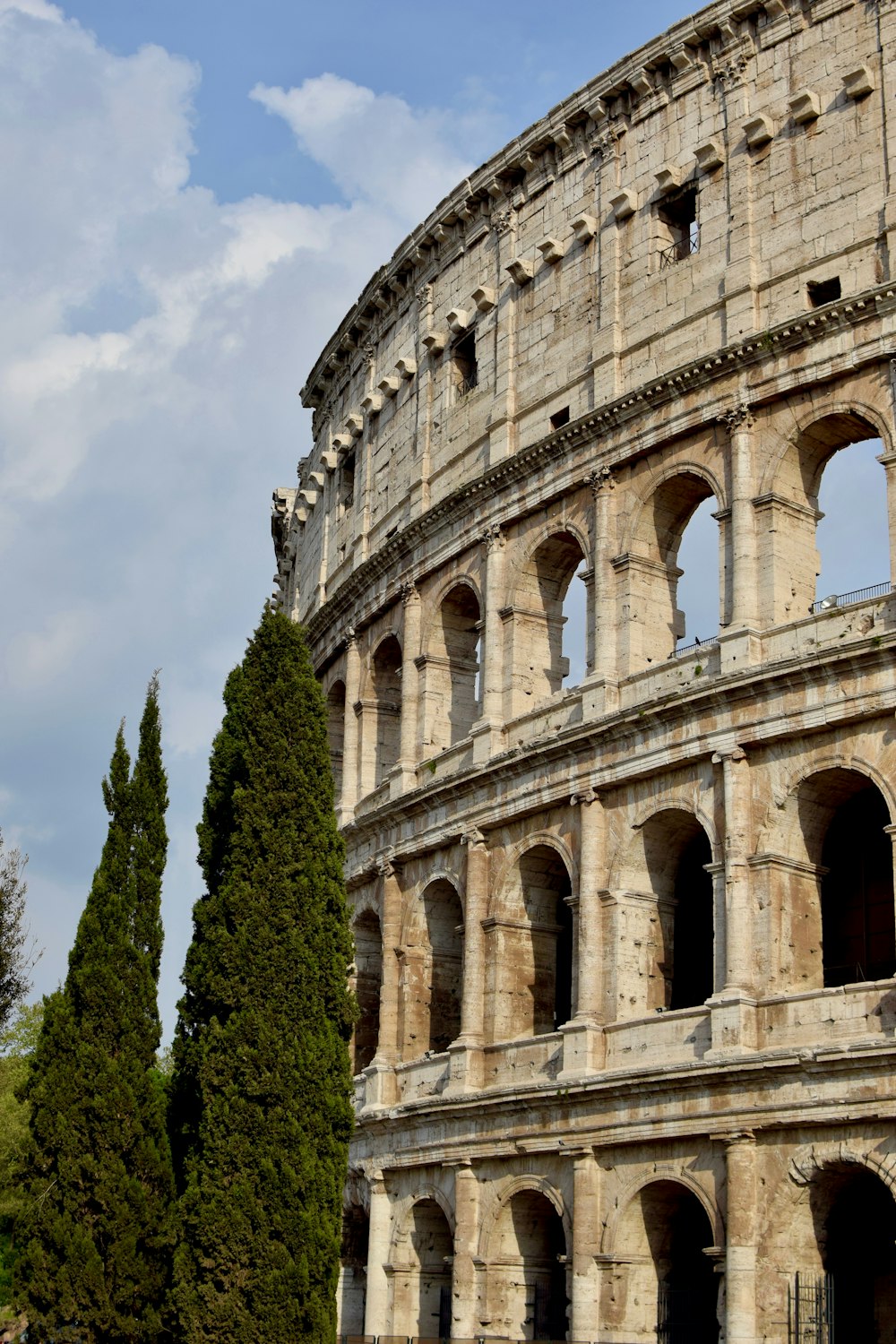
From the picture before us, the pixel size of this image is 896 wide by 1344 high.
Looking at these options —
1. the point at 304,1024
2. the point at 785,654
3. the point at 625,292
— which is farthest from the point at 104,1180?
the point at 625,292

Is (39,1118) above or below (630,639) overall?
below

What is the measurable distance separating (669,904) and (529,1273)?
5015mm

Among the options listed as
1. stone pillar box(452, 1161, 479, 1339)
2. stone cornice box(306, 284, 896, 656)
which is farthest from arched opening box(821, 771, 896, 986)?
stone pillar box(452, 1161, 479, 1339)

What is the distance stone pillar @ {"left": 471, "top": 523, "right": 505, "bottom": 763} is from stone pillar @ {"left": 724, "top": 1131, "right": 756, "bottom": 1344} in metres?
7.28

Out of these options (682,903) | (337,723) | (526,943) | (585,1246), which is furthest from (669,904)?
(337,723)

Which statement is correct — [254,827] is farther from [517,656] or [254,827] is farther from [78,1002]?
[517,656]

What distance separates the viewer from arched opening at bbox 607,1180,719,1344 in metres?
21.0

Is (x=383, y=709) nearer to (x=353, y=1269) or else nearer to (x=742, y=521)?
(x=353, y=1269)

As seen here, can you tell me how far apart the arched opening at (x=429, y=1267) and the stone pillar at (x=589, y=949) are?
408cm

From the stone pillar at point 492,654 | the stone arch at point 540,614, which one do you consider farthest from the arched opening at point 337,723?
the stone arch at point 540,614

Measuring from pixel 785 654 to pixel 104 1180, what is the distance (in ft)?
32.3

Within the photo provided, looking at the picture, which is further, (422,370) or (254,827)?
(422,370)

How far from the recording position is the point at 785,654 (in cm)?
2123

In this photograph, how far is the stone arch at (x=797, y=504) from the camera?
21844 mm
